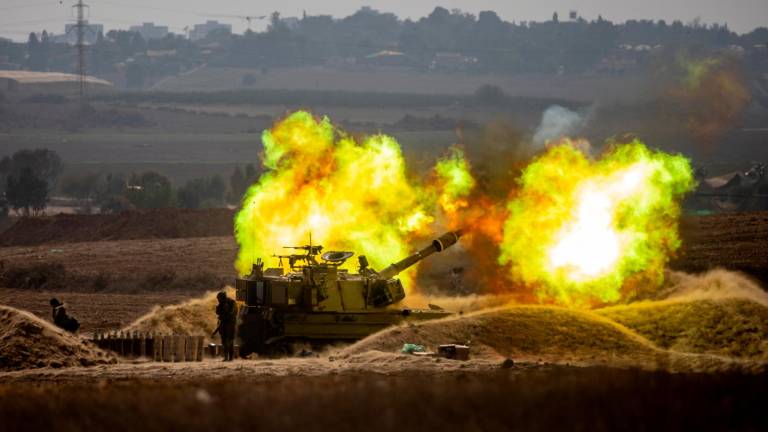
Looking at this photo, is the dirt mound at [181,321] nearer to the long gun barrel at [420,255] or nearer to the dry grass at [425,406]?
the long gun barrel at [420,255]

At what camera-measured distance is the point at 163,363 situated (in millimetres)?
33062

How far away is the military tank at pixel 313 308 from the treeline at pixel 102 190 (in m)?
69.1

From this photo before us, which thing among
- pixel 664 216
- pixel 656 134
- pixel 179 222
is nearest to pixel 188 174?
pixel 179 222

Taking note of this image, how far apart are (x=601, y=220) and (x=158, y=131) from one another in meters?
157

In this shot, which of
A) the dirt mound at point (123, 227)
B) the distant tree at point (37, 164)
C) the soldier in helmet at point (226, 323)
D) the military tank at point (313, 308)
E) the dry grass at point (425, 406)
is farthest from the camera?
the distant tree at point (37, 164)

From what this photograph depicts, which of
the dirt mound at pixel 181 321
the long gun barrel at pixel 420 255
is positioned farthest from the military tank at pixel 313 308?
the dirt mound at pixel 181 321

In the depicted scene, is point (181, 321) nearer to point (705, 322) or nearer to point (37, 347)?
point (37, 347)

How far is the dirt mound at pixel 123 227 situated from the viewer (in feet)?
258

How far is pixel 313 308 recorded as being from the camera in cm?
3594

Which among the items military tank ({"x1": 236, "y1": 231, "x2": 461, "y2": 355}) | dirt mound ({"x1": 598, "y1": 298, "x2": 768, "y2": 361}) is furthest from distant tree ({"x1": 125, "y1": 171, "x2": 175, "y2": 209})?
dirt mound ({"x1": 598, "y1": 298, "x2": 768, "y2": 361})

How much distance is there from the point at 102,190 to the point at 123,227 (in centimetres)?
4608

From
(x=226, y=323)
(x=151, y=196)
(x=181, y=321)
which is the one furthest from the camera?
(x=151, y=196)

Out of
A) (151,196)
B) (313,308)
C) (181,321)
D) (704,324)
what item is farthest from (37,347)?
(151,196)

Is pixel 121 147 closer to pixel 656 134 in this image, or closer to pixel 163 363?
pixel 656 134
